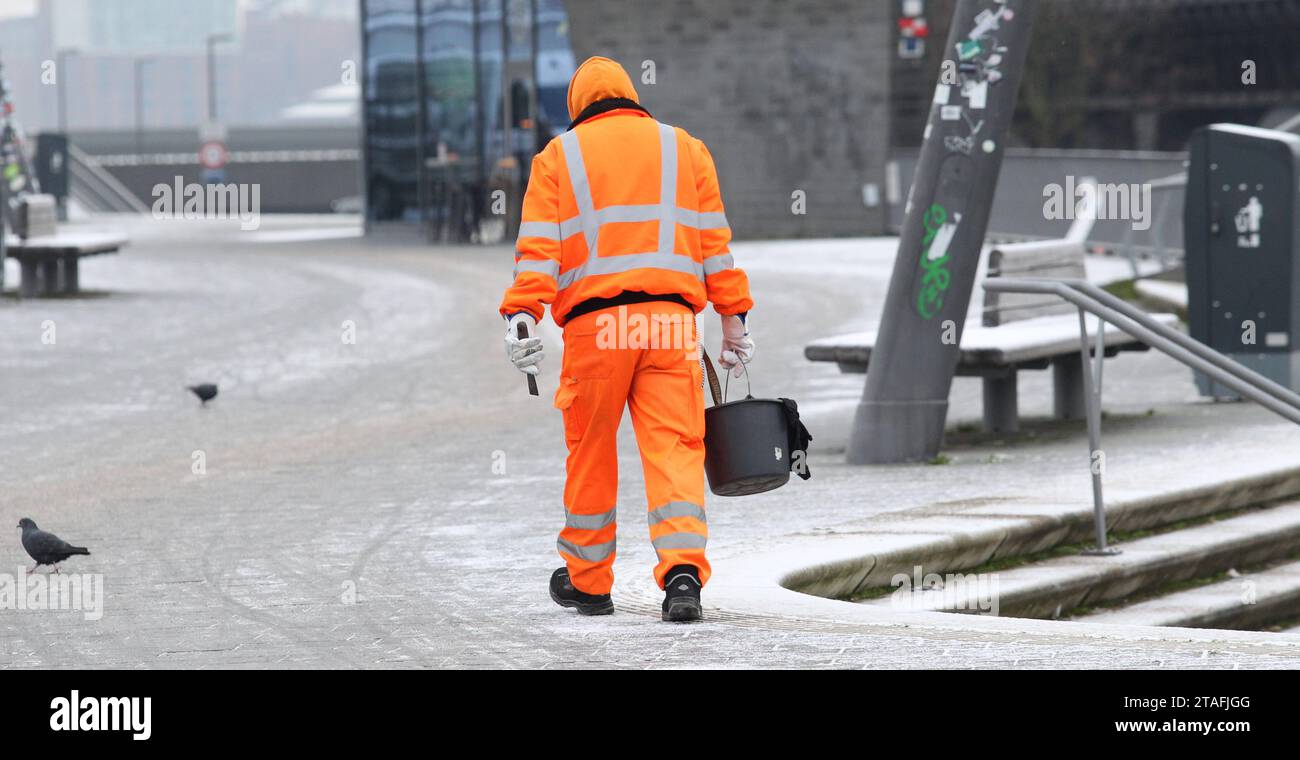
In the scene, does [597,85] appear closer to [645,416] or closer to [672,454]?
[645,416]

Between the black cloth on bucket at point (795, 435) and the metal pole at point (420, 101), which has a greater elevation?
the metal pole at point (420, 101)

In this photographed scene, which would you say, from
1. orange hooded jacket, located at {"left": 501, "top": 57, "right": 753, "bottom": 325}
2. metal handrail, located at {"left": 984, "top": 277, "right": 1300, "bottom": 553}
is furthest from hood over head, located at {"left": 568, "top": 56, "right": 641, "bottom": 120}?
metal handrail, located at {"left": 984, "top": 277, "right": 1300, "bottom": 553}

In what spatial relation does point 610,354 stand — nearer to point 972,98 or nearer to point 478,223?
point 972,98

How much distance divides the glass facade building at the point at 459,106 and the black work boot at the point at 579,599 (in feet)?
88.0

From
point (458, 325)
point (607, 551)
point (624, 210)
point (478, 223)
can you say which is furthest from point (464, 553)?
point (478, 223)

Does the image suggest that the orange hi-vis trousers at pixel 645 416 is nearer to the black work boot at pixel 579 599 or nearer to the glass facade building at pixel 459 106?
the black work boot at pixel 579 599

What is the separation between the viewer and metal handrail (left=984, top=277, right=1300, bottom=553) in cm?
786

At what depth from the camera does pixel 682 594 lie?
625cm

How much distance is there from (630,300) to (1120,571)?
270cm

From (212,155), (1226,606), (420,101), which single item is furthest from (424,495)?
(212,155)

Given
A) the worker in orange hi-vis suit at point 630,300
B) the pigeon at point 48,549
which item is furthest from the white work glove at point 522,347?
the pigeon at point 48,549

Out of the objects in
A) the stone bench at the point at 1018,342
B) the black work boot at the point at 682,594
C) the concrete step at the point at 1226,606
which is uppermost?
the stone bench at the point at 1018,342

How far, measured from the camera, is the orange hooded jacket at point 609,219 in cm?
629

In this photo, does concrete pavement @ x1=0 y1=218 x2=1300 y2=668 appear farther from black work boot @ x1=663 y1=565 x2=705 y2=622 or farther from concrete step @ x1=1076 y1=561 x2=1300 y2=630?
concrete step @ x1=1076 y1=561 x2=1300 y2=630
